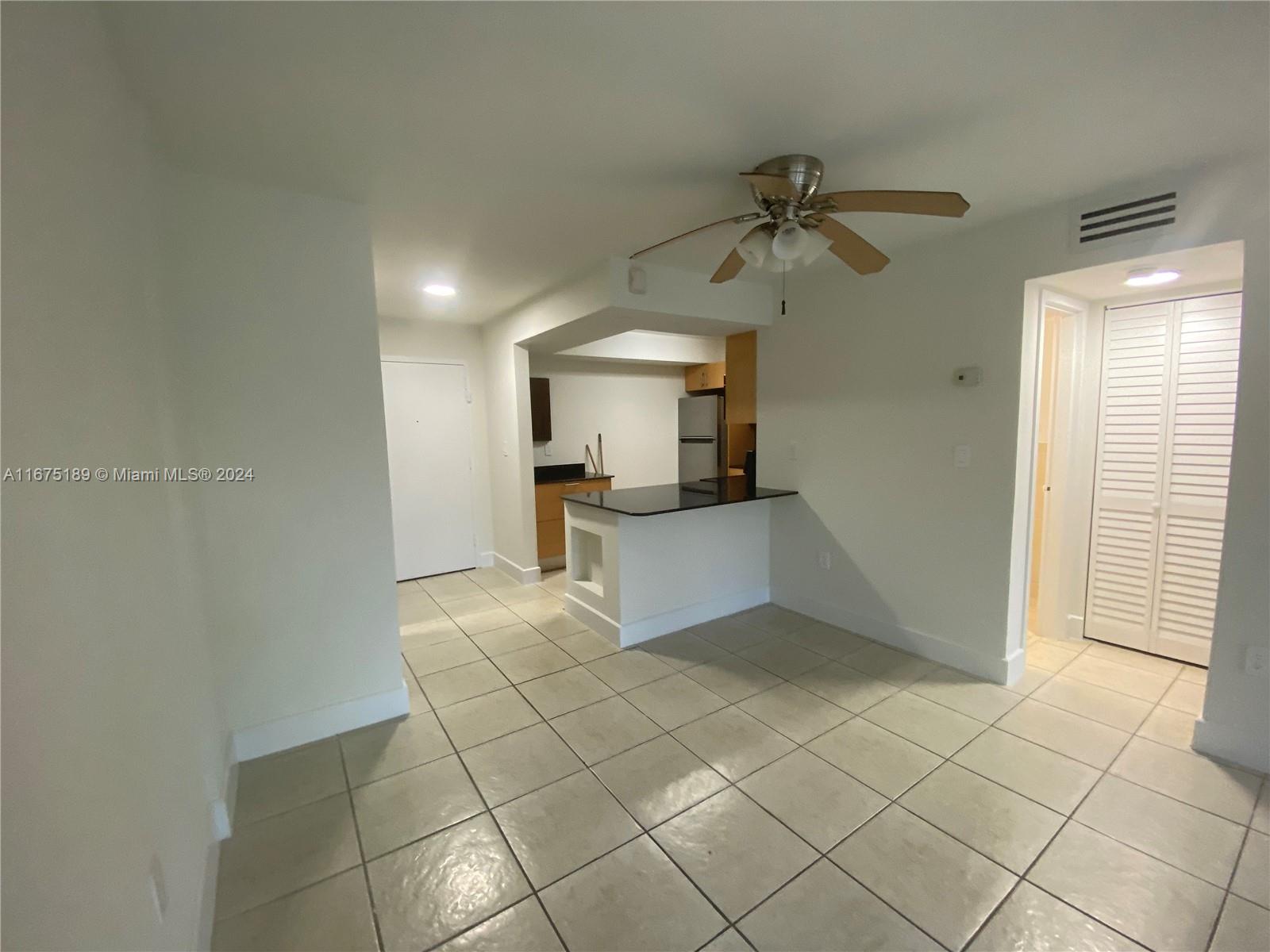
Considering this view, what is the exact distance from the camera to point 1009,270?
2.54 m

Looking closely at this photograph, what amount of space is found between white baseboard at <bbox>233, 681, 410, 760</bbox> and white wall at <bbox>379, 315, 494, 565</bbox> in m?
2.61

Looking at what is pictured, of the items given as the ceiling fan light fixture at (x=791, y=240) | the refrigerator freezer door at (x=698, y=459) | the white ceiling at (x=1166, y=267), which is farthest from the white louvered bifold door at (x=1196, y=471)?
the refrigerator freezer door at (x=698, y=459)

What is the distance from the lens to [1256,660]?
2.05 metres

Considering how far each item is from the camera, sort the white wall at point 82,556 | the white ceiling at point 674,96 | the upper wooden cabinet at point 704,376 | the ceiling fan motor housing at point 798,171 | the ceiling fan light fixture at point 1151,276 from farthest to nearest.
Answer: the upper wooden cabinet at point 704,376, the ceiling fan light fixture at point 1151,276, the ceiling fan motor housing at point 798,171, the white ceiling at point 674,96, the white wall at point 82,556

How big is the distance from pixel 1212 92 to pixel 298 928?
3.64m

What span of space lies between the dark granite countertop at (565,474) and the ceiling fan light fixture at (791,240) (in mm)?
3394

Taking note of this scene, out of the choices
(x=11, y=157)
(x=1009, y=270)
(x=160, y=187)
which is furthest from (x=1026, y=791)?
(x=160, y=187)

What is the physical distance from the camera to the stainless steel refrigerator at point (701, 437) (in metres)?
5.39

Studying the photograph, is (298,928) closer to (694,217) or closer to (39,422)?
(39,422)

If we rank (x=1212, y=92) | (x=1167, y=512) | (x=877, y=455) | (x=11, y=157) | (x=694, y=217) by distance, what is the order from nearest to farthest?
(x=11, y=157) → (x=1212, y=92) → (x=694, y=217) → (x=1167, y=512) → (x=877, y=455)

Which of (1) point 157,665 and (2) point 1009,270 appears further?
(2) point 1009,270

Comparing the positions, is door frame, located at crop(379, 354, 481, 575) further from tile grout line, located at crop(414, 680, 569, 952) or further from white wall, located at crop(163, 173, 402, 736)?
tile grout line, located at crop(414, 680, 569, 952)

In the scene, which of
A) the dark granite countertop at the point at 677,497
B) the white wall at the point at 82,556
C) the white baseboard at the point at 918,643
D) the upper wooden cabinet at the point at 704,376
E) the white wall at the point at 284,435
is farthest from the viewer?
the upper wooden cabinet at the point at 704,376

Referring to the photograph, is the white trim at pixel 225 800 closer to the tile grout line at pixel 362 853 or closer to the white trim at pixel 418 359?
the tile grout line at pixel 362 853
